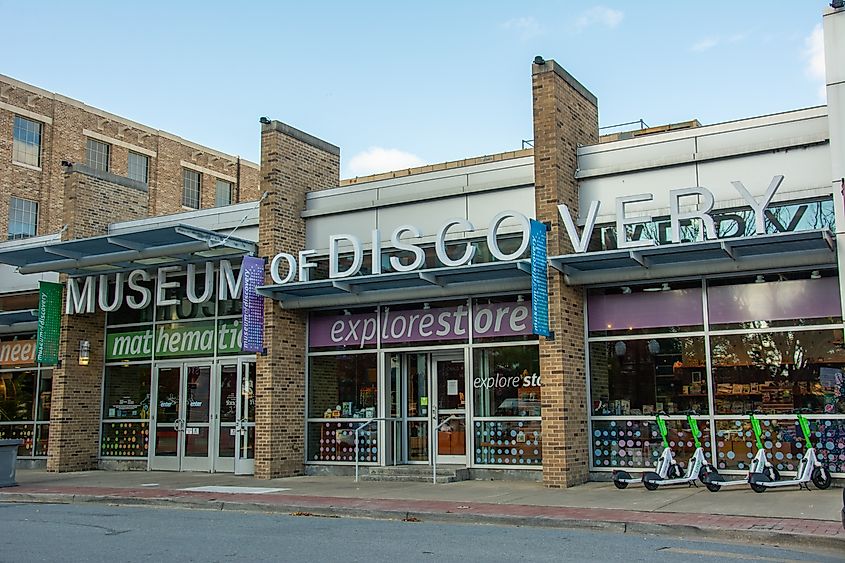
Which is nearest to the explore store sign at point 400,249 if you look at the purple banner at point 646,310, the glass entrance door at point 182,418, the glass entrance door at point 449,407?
the purple banner at point 646,310

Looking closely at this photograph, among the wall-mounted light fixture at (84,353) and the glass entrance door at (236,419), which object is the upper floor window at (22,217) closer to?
the wall-mounted light fixture at (84,353)

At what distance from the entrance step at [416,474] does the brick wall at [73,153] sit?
58.1 feet

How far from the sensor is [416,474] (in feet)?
52.2

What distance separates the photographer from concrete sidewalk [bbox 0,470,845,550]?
10.2 m

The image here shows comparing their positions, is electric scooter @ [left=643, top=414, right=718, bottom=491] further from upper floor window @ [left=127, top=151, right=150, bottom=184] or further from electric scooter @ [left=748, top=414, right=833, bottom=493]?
upper floor window @ [left=127, top=151, right=150, bottom=184]

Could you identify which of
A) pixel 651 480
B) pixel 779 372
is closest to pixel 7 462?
pixel 651 480

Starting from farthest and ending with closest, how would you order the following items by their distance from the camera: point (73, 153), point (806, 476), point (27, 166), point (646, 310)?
point (73, 153)
point (27, 166)
point (646, 310)
point (806, 476)

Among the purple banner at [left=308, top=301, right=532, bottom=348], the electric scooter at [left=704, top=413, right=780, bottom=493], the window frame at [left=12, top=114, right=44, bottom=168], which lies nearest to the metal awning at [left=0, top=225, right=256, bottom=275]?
the purple banner at [left=308, top=301, right=532, bottom=348]

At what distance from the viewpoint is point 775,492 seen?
1288cm

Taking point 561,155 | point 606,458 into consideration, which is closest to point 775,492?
point 606,458

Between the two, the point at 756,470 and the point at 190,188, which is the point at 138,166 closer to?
the point at 190,188

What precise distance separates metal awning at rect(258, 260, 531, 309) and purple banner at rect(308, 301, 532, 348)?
43 cm

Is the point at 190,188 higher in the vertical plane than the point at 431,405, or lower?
higher

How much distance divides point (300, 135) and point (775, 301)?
377 inches
